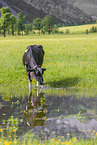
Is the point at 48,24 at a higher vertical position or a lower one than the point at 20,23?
lower

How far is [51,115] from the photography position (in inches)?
383

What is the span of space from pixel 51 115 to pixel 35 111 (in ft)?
3.08

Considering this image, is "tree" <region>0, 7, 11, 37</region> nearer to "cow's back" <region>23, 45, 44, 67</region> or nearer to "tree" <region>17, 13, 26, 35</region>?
"tree" <region>17, 13, 26, 35</region>

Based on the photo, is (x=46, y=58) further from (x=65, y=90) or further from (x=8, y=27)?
(x=8, y=27)

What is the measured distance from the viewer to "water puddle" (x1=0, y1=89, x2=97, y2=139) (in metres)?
8.11

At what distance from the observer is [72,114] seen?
9.92 metres

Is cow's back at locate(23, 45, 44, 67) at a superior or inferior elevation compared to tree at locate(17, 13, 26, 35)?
inferior

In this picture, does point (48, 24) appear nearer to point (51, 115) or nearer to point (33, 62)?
point (33, 62)

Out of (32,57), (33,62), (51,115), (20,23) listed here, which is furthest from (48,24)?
(51,115)

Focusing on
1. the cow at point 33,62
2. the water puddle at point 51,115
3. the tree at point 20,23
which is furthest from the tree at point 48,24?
the water puddle at point 51,115

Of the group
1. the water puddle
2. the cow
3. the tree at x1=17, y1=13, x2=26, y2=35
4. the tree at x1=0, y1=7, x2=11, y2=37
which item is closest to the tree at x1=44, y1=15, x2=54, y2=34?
the tree at x1=17, y1=13, x2=26, y2=35

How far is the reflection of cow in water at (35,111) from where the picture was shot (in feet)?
29.5

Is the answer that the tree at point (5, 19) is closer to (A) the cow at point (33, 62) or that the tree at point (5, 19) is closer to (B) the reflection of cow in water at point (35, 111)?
(A) the cow at point (33, 62)

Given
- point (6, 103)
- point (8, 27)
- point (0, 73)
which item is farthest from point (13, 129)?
point (8, 27)
